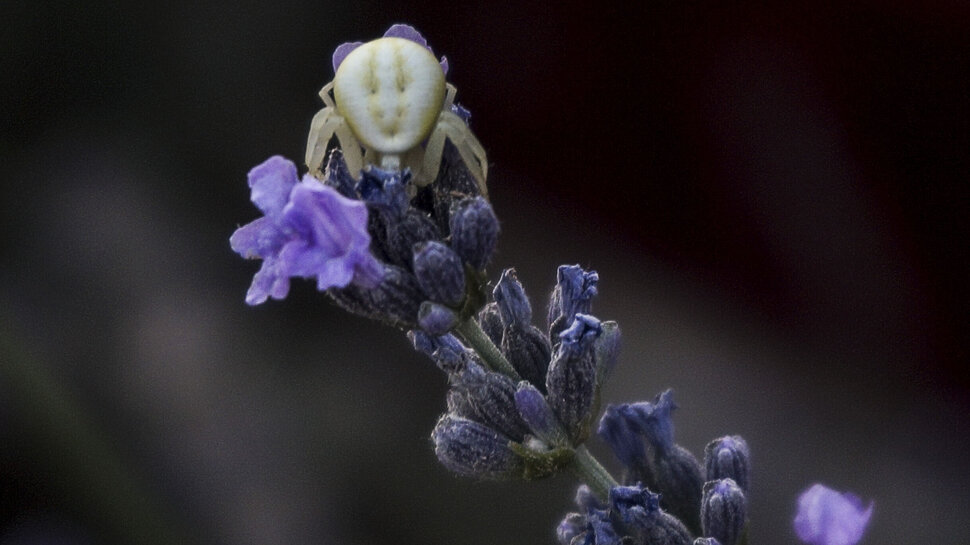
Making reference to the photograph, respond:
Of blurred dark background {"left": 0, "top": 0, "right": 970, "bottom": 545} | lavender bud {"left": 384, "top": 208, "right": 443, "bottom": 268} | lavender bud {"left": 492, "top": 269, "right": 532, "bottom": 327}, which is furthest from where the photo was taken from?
blurred dark background {"left": 0, "top": 0, "right": 970, "bottom": 545}

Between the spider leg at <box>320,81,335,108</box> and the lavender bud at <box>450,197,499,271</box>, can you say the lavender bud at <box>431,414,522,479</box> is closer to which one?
the lavender bud at <box>450,197,499,271</box>

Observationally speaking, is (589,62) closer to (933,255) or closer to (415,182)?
(933,255)

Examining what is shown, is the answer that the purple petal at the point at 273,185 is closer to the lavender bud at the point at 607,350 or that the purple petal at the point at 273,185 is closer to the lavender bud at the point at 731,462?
the lavender bud at the point at 607,350

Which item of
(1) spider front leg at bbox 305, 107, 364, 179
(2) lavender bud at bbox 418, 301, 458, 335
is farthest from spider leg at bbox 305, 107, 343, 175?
(2) lavender bud at bbox 418, 301, 458, 335

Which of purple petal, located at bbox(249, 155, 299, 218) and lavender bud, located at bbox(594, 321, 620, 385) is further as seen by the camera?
lavender bud, located at bbox(594, 321, 620, 385)

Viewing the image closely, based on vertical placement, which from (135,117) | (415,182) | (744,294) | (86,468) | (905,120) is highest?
(905,120)

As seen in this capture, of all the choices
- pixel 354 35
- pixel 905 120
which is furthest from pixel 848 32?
pixel 354 35
